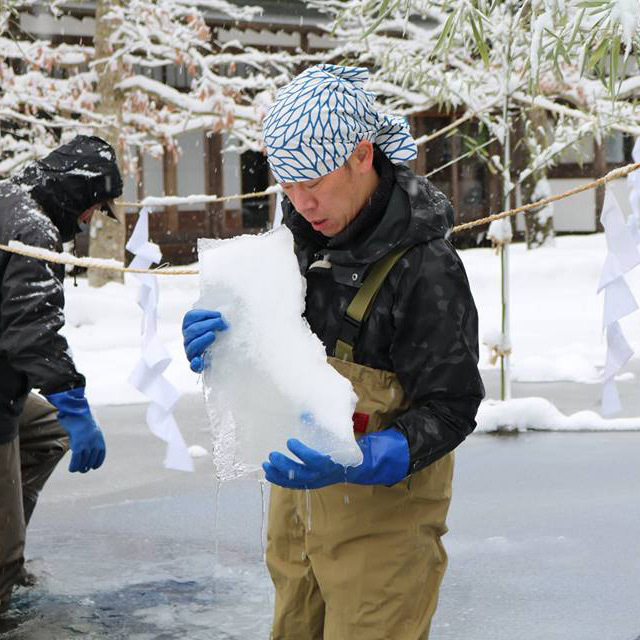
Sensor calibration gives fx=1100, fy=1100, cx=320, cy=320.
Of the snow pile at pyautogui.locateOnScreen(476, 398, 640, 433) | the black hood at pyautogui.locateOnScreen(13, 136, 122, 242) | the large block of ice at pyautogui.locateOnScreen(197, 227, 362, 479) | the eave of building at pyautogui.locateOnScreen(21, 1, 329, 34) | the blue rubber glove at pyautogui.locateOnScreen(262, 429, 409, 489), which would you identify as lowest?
the snow pile at pyautogui.locateOnScreen(476, 398, 640, 433)

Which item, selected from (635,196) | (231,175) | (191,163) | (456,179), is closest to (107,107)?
(191,163)

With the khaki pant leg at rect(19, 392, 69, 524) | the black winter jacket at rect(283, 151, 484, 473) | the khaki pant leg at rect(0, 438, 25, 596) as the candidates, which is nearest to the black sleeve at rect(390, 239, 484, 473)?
the black winter jacket at rect(283, 151, 484, 473)

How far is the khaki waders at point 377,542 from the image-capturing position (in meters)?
2.48

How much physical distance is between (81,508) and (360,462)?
4.47 meters

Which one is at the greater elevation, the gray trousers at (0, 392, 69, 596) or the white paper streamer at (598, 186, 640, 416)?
the white paper streamer at (598, 186, 640, 416)

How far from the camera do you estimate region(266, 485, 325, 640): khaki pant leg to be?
8.84 ft

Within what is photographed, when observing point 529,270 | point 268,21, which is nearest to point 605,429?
point 529,270

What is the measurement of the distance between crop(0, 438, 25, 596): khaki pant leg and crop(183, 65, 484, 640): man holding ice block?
2088mm

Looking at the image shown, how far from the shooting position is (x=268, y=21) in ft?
67.3

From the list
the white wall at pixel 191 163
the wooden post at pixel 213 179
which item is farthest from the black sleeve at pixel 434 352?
the white wall at pixel 191 163

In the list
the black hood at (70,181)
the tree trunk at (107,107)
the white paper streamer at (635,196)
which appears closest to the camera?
the black hood at (70,181)

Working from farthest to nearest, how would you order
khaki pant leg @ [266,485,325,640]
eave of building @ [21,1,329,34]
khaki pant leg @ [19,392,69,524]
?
eave of building @ [21,1,329,34]
khaki pant leg @ [19,392,69,524]
khaki pant leg @ [266,485,325,640]

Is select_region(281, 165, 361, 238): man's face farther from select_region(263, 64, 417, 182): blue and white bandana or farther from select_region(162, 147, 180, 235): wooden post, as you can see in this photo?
select_region(162, 147, 180, 235): wooden post

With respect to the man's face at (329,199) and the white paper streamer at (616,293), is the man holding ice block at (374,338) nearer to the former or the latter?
the man's face at (329,199)
